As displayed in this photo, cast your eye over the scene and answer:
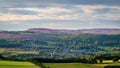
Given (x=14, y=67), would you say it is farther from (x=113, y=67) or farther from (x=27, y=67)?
(x=113, y=67)

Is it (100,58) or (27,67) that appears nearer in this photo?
(27,67)

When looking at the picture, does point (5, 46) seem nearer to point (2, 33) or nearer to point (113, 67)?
point (2, 33)

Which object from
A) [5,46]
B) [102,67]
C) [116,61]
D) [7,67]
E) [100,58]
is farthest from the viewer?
[5,46]

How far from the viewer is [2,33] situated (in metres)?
197

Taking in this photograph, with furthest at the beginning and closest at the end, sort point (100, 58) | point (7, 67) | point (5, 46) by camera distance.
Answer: point (5, 46) → point (100, 58) → point (7, 67)

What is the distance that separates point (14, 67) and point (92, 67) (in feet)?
79.2

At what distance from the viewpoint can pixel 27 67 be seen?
6003 centimetres

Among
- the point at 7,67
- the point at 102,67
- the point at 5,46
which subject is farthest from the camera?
the point at 5,46

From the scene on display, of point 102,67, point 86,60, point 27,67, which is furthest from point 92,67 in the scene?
point 27,67

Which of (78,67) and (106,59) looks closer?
(78,67)

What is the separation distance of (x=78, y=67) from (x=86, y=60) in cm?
1588

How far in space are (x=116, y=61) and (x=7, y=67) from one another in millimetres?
43045

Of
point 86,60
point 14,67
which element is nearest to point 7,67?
point 14,67

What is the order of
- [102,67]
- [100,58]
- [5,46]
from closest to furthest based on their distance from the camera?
[102,67] < [100,58] < [5,46]
